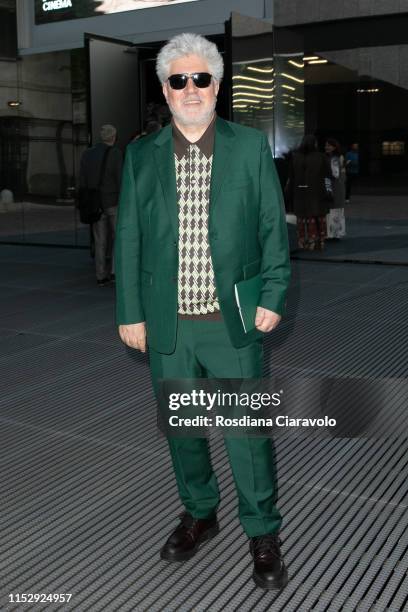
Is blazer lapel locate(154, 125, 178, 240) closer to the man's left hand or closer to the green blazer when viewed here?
the green blazer

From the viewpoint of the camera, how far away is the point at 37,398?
509 centimetres

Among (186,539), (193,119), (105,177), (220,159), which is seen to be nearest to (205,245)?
(220,159)

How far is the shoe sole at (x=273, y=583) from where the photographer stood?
281 cm

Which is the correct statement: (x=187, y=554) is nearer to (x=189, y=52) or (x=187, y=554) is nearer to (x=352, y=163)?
(x=189, y=52)

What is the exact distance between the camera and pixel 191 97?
2656 mm

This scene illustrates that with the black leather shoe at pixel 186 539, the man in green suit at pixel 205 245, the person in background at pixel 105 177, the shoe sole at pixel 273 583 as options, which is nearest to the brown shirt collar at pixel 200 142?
the man in green suit at pixel 205 245

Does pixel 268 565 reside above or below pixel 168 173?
below

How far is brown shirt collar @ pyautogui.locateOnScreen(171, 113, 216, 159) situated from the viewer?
8.98ft

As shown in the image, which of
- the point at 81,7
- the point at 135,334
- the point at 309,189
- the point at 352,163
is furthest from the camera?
the point at 81,7

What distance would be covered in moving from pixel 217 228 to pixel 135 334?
51 cm

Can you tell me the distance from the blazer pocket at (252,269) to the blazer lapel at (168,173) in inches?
10.5

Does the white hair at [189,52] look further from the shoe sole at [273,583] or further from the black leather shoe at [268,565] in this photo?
the shoe sole at [273,583]

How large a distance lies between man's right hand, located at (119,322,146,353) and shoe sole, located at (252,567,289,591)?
93 cm

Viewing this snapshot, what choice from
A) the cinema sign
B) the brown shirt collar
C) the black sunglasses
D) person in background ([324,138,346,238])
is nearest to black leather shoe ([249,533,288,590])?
the brown shirt collar
